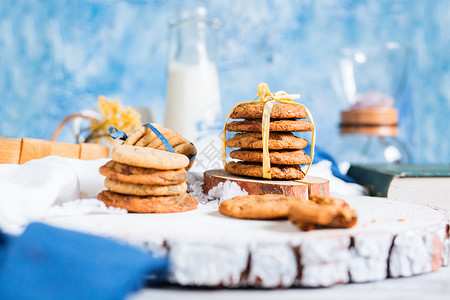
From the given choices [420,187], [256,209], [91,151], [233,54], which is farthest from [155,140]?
[233,54]

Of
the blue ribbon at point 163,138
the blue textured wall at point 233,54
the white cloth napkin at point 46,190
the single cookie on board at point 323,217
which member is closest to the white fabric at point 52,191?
the white cloth napkin at point 46,190

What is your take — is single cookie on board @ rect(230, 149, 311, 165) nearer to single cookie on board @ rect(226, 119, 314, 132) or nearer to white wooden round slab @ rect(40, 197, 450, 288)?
single cookie on board @ rect(226, 119, 314, 132)

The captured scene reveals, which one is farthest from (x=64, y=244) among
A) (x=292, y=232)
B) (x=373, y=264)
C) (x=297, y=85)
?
(x=297, y=85)

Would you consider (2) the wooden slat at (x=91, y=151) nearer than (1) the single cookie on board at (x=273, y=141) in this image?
No

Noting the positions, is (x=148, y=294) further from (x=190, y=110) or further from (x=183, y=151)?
(x=190, y=110)

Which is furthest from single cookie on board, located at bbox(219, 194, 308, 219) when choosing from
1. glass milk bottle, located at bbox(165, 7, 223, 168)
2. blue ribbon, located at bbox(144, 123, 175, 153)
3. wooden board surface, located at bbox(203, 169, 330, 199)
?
glass milk bottle, located at bbox(165, 7, 223, 168)

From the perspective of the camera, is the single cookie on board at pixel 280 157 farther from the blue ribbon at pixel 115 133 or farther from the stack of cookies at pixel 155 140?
the blue ribbon at pixel 115 133

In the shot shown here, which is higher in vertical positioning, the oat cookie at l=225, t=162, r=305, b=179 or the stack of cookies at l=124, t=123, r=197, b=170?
the stack of cookies at l=124, t=123, r=197, b=170
